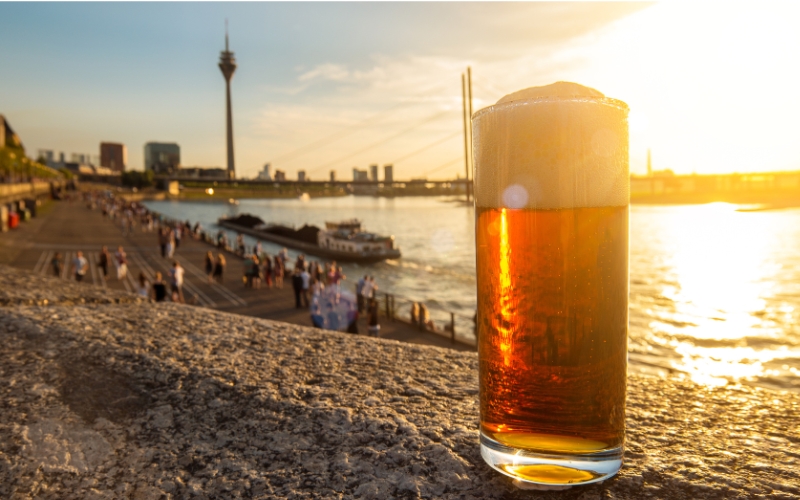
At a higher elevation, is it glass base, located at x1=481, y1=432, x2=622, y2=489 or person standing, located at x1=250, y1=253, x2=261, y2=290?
glass base, located at x1=481, y1=432, x2=622, y2=489

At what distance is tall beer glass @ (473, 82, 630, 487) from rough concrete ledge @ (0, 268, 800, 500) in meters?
0.07

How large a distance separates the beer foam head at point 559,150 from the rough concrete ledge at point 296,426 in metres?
0.48

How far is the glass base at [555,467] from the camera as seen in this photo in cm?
87

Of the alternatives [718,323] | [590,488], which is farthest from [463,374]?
[718,323]

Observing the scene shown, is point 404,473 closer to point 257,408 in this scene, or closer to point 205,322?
point 257,408

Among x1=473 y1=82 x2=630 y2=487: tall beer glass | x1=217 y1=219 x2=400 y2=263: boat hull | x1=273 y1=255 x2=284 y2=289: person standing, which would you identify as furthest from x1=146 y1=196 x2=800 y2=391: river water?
x1=273 y1=255 x2=284 y2=289: person standing

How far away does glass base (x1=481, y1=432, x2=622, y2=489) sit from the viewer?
34.1 inches

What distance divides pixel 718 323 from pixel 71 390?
28.0 metres

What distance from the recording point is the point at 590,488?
0.88m

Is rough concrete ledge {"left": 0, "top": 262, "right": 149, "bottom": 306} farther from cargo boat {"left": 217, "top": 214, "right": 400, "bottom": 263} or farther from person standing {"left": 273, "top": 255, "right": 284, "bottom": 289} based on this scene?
cargo boat {"left": 217, "top": 214, "right": 400, "bottom": 263}

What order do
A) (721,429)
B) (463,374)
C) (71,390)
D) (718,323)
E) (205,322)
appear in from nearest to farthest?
(721,429) → (71,390) → (463,374) → (205,322) → (718,323)

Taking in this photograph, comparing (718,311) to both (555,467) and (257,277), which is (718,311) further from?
(555,467)

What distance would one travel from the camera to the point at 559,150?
0.94m

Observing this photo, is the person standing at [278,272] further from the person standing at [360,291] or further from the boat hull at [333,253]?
the boat hull at [333,253]
